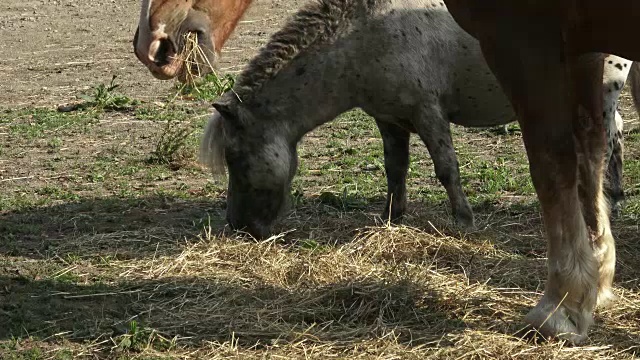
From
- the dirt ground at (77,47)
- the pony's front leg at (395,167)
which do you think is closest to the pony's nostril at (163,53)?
the pony's front leg at (395,167)

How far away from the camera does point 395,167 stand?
21.9 ft

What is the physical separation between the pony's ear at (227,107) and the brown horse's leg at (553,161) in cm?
214

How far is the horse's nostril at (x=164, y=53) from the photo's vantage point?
20.5 feet

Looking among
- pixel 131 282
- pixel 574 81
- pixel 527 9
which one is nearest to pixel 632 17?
pixel 527 9

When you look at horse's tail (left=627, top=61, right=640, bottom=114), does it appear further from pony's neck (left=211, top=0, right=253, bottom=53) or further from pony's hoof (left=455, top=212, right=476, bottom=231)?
pony's neck (left=211, top=0, right=253, bottom=53)

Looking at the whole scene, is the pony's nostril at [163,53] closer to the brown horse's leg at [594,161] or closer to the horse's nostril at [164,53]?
the horse's nostril at [164,53]

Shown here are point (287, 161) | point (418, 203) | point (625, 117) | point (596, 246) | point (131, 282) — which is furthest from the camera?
point (625, 117)

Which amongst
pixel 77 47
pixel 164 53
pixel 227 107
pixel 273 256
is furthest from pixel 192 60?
pixel 77 47

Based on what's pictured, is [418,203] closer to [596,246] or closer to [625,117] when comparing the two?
[596,246]

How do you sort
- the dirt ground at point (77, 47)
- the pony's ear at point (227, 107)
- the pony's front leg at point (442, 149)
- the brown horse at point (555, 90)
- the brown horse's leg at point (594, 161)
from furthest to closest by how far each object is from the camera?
1. the dirt ground at point (77, 47)
2. the pony's front leg at point (442, 149)
3. the pony's ear at point (227, 107)
4. the brown horse's leg at point (594, 161)
5. the brown horse at point (555, 90)

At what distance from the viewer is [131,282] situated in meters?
5.45

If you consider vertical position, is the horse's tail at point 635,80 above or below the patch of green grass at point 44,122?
above

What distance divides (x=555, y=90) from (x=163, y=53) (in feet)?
9.05

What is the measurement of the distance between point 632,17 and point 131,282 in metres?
2.69
